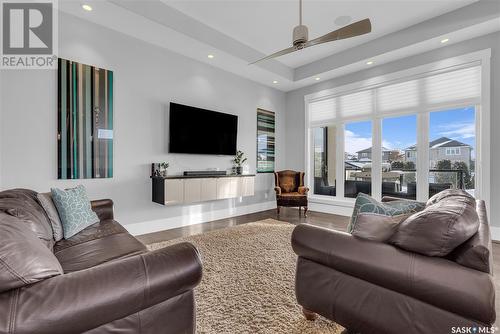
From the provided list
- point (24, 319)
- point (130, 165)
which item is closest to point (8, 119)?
point (130, 165)

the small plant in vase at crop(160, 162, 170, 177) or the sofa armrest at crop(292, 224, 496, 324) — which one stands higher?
the small plant in vase at crop(160, 162, 170, 177)

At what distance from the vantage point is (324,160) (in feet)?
18.0

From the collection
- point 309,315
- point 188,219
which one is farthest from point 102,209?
point 309,315

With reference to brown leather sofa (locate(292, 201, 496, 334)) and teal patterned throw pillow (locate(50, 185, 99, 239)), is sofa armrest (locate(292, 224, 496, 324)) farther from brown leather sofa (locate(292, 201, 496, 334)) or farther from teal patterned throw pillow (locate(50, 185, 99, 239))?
teal patterned throw pillow (locate(50, 185, 99, 239))

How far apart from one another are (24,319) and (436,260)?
165cm

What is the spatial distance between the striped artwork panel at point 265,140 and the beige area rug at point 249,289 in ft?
7.85

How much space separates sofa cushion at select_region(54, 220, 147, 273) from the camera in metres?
1.51

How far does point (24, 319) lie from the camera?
771 mm

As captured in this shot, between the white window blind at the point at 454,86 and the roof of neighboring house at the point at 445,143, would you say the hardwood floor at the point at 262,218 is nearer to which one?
the roof of neighboring house at the point at 445,143

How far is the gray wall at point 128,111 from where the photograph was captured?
2.73 meters

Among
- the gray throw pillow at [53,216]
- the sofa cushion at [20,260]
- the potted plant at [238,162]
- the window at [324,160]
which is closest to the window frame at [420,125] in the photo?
the window at [324,160]

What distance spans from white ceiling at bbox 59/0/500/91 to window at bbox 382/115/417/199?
1157mm

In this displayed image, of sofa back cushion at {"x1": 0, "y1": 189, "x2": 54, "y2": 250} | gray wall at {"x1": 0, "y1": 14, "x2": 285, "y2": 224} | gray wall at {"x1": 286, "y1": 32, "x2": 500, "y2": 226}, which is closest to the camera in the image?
sofa back cushion at {"x1": 0, "y1": 189, "x2": 54, "y2": 250}

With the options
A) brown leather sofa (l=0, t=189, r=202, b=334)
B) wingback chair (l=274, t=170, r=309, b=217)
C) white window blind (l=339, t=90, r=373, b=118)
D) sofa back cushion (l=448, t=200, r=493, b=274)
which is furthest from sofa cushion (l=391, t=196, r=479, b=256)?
white window blind (l=339, t=90, r=373, b=118)
